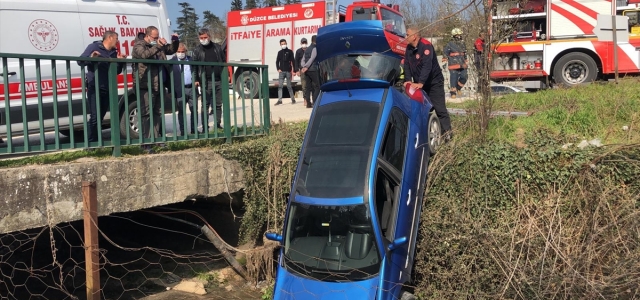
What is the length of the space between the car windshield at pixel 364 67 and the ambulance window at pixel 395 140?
27.5 inches

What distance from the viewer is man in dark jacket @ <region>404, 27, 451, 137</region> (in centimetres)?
809

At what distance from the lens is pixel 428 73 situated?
8.08m

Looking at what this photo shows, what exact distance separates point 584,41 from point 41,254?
36.5 feet

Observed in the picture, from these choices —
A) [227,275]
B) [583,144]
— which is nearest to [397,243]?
[583,144]

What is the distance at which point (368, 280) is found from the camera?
19.0ft

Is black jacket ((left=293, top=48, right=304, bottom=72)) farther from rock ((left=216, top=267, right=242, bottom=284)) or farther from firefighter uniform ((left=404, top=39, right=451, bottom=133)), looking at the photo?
rock ((left=216, top=267, right=242, bottom=284))

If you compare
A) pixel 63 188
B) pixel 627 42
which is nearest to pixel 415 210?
pixel 63 188

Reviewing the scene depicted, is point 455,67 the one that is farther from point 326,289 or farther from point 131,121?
point 326,289

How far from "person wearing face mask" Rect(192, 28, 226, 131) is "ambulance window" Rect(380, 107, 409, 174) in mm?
2865

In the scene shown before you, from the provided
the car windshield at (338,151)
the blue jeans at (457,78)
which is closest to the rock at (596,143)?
the car windshield at (338,151)

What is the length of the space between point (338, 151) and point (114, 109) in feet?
9.19

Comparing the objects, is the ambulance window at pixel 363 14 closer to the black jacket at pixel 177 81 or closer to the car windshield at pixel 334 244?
the black jacket at pixel 177 81

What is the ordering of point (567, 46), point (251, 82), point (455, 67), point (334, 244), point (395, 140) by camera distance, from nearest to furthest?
point (334, 244)
point (395, 140)
point (251, 82)
point (567, 46)
point (455, 67)

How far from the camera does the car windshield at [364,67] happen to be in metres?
7.29
